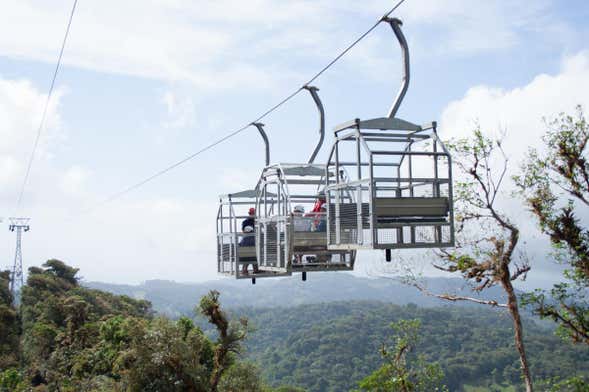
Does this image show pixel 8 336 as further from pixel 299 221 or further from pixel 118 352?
pixel 299 221

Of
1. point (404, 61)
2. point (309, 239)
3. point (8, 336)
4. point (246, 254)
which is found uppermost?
point (404, 61)

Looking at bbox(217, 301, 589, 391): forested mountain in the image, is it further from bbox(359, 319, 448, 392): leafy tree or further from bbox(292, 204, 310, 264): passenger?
bbox(292, 204, 310, 264): passenger

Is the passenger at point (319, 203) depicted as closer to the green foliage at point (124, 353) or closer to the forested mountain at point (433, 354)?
the green foliage at point (124, 353)

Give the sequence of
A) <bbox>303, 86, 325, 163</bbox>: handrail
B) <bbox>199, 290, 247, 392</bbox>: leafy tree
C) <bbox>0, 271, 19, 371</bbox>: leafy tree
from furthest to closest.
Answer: <bbox>0, 271, 19, 371</bbox>: leafy tree, <bbox>199, 290, 247, 392</bbox>: leafy tree, <bbox>303, 86, 325, 163</bbox>: handrail

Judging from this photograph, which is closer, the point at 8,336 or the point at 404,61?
the point at 404,61

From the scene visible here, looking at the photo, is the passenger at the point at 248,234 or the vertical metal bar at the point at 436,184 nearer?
the vertical metal bar at the point at 436,184

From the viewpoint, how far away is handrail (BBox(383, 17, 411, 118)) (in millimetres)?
8156

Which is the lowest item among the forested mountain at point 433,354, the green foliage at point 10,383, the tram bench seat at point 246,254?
the forested mountain at point 433,354

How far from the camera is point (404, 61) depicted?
321 inches

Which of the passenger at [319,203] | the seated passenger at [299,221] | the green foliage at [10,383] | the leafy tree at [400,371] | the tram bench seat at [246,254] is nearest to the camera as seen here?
the seated passenger at [299,221]

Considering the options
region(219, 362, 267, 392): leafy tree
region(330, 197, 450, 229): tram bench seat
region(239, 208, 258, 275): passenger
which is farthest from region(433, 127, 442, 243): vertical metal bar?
region(219, 362, 267, 392): leafy tree

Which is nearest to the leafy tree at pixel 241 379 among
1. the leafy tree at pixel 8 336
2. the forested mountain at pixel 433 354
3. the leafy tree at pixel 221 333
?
the leafy tree at pixel 221 333

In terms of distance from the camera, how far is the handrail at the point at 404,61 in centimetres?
816

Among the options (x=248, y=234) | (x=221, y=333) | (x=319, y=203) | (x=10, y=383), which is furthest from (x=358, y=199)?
(x=10, y=383)
